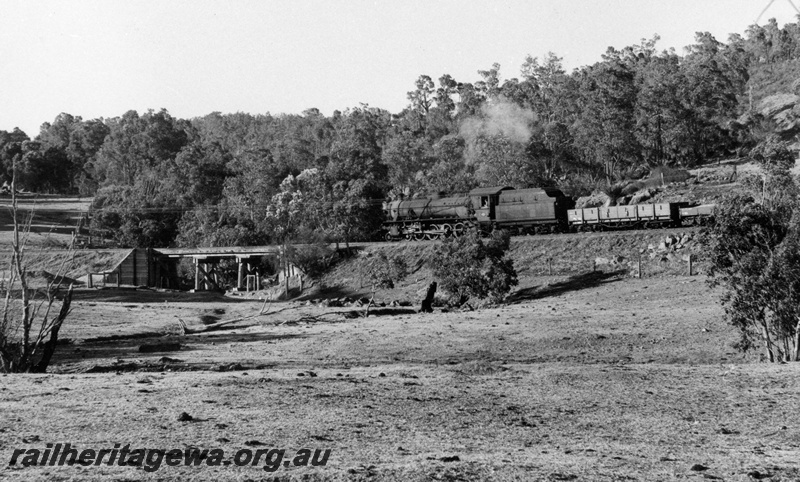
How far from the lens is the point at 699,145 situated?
97062 mm

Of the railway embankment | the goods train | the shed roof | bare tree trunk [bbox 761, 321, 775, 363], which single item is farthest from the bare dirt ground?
the shed roof

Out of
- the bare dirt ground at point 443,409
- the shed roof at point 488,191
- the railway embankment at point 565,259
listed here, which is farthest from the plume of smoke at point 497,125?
the bare dirt ground at point 443,409

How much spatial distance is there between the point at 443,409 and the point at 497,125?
3863 inches

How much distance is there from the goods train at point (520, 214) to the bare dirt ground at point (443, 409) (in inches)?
1242

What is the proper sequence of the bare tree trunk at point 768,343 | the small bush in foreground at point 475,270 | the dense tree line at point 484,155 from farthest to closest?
the dense tree line at point 484,155
the small bush in foreground at point 475,270
the bare tree trunk at point 768,343

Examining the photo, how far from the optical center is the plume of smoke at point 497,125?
334ft

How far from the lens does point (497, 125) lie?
359 ft

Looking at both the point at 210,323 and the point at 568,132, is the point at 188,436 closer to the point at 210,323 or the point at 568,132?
the point at 210,323

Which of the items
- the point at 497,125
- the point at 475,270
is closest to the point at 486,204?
the point at 475,270

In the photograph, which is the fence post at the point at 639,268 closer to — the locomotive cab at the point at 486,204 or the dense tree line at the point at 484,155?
the locomotive cab at the point at 486,204

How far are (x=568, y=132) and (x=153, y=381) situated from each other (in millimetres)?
89246

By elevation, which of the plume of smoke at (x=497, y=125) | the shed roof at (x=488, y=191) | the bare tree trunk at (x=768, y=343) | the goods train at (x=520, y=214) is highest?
the plume of smoke at (x=497, y=125)

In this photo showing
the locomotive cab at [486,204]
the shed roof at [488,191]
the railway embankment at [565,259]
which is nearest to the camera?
the railway embankment at [565,259]

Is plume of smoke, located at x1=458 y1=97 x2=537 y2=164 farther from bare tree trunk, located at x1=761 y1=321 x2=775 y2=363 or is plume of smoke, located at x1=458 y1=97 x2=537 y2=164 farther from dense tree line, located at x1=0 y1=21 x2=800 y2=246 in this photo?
bare tree trunk, located at x1=761 y1=321 x2=775 y2=363
